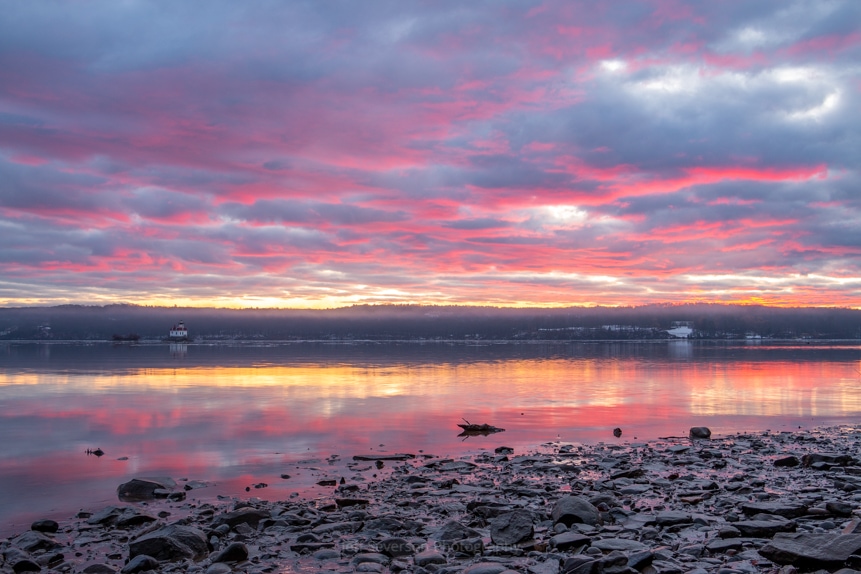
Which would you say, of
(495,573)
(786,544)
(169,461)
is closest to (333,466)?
(169,461)

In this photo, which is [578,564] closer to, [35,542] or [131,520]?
[131,520]

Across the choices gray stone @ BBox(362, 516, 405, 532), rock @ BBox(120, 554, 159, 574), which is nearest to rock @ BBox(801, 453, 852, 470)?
gray stone @ BBox(362, 516, 405, 532)

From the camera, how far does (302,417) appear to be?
109 ft

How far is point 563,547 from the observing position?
1259 cm

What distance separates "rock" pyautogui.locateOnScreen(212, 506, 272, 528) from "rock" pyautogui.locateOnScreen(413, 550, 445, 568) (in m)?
4.19

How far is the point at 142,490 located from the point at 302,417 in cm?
1522

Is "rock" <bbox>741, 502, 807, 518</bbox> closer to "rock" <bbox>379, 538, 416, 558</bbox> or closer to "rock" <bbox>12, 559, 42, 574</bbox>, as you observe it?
"rock" <bbox>379, 538, 416, 558</bbox>

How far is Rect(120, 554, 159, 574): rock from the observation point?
11.8 metres

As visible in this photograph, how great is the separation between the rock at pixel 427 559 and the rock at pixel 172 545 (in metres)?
4.06

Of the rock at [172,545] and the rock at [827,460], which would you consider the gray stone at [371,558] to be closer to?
the rock at [172,545]

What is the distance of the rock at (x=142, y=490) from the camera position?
57.9ft

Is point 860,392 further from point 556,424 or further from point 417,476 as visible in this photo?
point 417,476

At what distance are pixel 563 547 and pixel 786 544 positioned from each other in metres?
3.75

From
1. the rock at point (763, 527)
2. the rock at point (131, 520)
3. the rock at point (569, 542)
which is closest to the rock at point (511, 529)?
the rock at point (569, 542)
